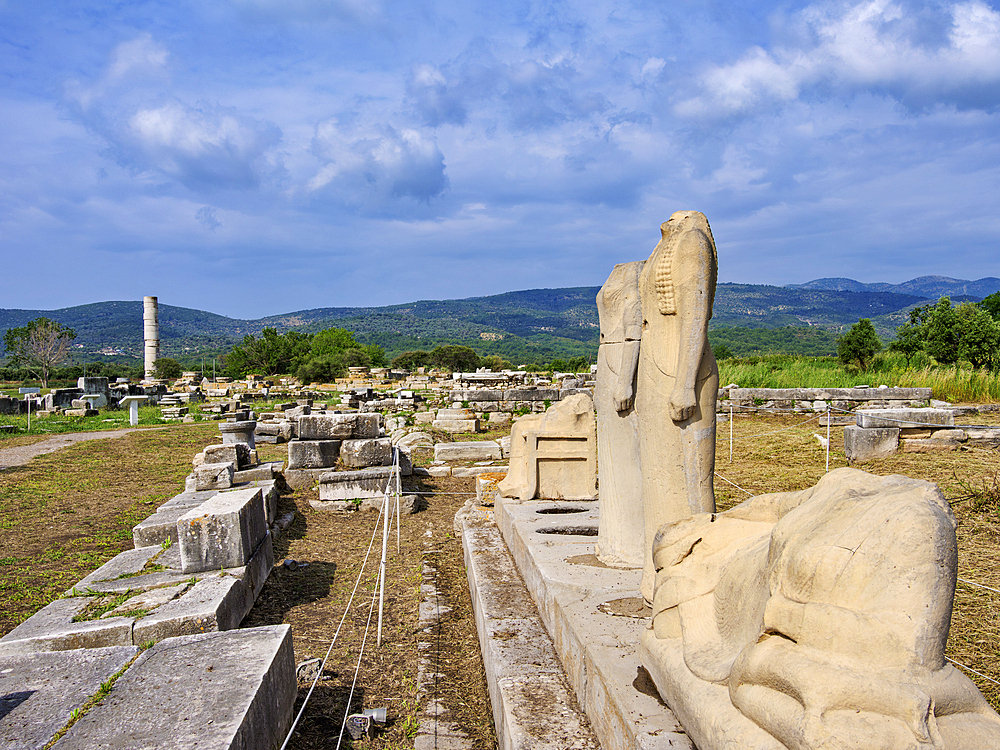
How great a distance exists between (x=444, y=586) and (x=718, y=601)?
4.18 meters

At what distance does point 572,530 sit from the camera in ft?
16.7

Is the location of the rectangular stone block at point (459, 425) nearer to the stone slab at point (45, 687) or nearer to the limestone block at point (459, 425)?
the limestone block at point (459, 425)

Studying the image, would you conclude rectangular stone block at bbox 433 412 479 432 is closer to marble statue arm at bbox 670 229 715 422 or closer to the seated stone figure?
marble statue arm at bbox 670 229 715 422

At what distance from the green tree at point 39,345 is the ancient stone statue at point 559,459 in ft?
127

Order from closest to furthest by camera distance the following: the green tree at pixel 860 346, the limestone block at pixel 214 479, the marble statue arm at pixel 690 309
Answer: the marble statue arm at pixel 690 309 → the limestone block at pixel 214 479 → the green tree at pixel 860 346

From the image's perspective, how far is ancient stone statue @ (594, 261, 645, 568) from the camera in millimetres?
4113

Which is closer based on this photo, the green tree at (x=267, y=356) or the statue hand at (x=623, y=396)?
the statue hand at (x=623, y=396)

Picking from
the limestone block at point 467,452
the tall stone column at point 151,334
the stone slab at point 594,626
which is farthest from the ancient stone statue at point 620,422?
the tall stone column at point 151,334

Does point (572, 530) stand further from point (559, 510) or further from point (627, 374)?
point (627, 374)

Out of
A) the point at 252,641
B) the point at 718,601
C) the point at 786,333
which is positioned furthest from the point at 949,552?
the point at 786,333

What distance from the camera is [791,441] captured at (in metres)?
11.9

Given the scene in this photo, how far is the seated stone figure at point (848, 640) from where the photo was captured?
1.37 m

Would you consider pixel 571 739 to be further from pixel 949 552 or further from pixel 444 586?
pixel 444 586

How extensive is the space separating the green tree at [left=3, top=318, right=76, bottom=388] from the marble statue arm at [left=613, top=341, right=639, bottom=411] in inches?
1604
